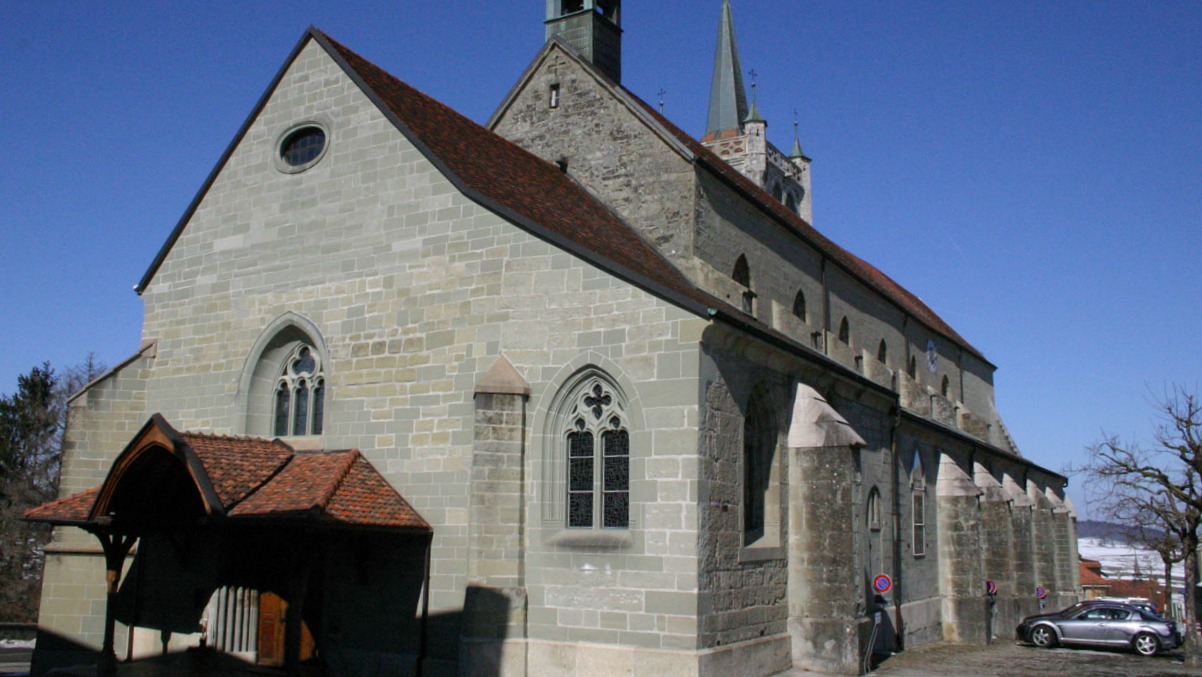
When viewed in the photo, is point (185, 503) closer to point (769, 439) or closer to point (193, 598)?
point (193, 598)

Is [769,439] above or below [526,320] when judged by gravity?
below

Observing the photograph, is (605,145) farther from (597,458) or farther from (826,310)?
(597,458)

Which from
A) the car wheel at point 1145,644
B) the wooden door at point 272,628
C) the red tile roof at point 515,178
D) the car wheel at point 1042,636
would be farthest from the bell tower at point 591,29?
the car wheel at point 1145,644

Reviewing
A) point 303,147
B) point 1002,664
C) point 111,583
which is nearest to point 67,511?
point 111,583

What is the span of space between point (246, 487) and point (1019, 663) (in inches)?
549

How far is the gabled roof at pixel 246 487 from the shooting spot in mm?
12195

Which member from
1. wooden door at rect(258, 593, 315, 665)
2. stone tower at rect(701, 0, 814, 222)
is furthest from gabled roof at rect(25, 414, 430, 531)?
stone tower at rect(701, 0, 814, 222)

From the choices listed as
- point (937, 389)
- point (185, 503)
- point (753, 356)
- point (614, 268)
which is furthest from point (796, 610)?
point (937, 389)

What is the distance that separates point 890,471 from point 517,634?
1047 centimetres

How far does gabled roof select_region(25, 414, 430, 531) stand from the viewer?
12195mm

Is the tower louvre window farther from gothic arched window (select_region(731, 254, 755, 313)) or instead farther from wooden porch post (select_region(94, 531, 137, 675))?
wooden porch post (select_region(94, 531, 137, 675))

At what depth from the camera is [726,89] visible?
4578 cm

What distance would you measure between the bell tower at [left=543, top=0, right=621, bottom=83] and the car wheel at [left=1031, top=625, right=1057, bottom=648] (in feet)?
51.0

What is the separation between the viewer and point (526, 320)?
13516 millimetres
